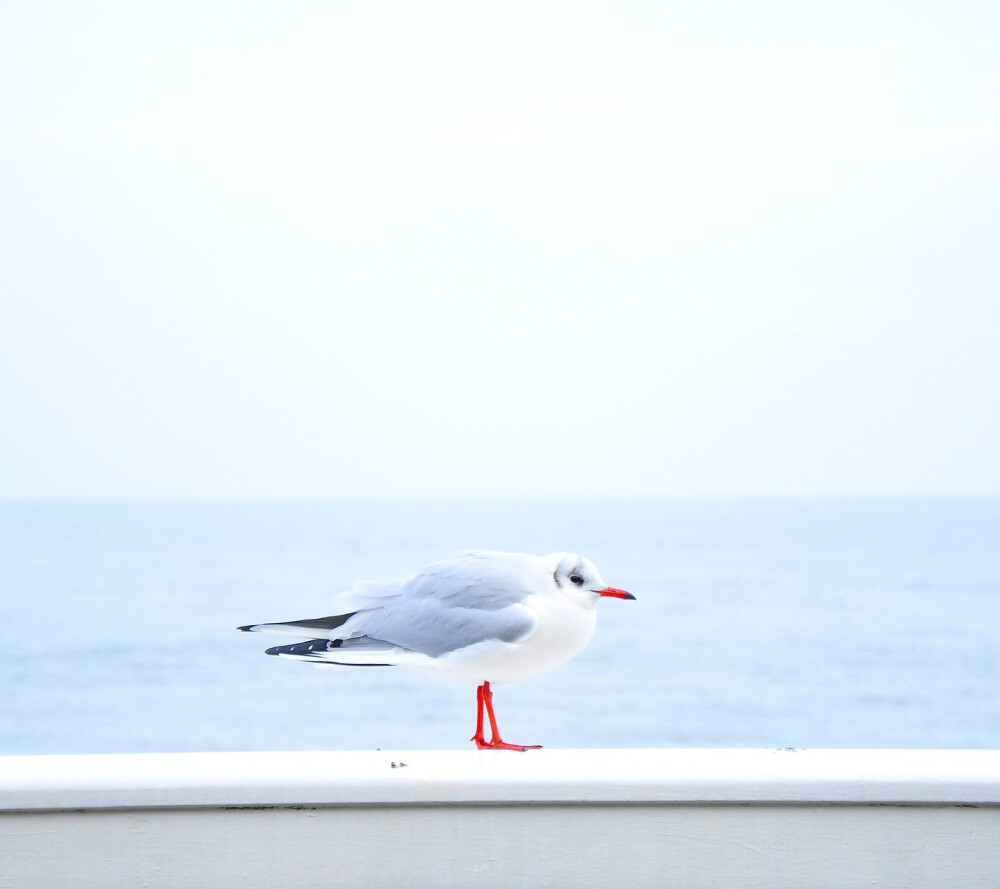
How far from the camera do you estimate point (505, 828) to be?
105cm

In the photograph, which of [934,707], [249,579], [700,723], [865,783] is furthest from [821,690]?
[865,783]

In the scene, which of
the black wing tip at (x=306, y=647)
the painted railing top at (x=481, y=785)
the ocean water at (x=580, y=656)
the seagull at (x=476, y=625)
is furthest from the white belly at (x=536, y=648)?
the ocean water at (x=580, y=656)

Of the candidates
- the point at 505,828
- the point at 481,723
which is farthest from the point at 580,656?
the point at 505,828

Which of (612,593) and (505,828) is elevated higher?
(612,593)

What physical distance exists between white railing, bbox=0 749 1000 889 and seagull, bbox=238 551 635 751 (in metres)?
0.25

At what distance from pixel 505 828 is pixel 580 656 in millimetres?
17128

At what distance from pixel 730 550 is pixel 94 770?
2953cm

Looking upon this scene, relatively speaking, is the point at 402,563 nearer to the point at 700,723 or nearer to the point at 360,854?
the point at 700,723

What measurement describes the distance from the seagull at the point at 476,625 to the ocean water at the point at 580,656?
4.14 m

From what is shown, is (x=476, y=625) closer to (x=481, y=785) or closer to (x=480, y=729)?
(x=480, y=729)

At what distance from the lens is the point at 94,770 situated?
1068mm

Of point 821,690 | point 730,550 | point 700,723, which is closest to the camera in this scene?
point 700,723

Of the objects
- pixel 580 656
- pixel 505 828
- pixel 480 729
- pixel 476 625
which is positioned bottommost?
pixel 505 828

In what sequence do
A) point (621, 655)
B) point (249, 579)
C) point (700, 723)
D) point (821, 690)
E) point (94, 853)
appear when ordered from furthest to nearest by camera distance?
point (249, 579) < point (621, 655) < point (821, 690) < point (700, 723) < point (94, 853)
